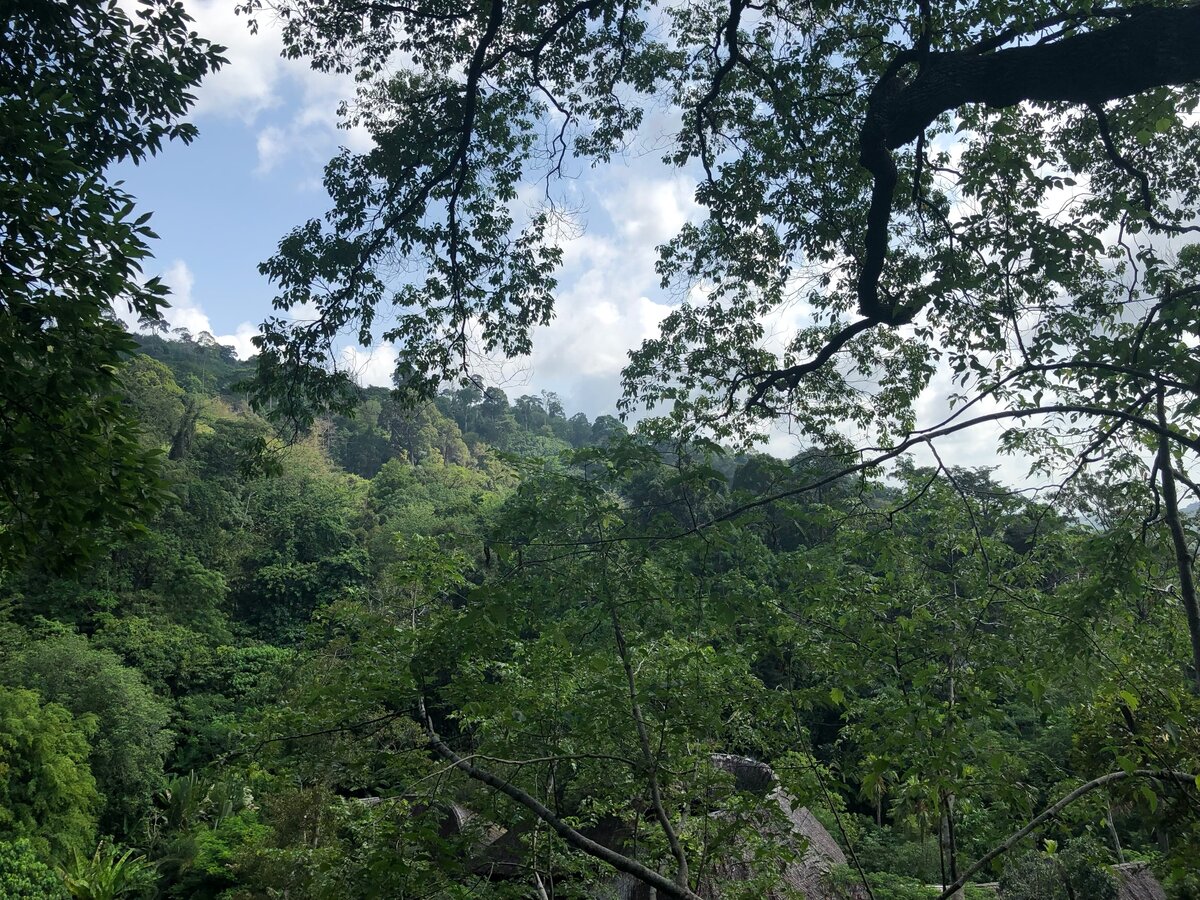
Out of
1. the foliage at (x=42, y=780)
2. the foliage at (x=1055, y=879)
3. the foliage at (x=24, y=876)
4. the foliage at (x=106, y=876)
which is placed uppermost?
the foliage at (x=1055, y=879)

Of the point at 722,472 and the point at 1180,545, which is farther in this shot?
the point at 722,472

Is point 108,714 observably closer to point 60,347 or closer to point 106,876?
point 106,876

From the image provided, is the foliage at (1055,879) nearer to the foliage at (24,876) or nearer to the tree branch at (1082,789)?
the tree branch at (1082,789)

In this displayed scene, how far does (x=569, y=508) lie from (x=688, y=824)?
2.70 metres

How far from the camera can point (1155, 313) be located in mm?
2576

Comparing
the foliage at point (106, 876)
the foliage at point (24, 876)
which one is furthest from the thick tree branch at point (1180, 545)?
the foliage at point (106, 876)

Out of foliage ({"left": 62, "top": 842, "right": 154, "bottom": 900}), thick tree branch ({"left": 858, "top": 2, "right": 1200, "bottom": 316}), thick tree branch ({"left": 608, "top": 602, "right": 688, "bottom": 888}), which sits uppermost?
thick tree branch ({"left": 858, "top": 2, "right": 1200, "bottom": 316})

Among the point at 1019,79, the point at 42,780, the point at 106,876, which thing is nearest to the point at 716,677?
the point at 1019,79

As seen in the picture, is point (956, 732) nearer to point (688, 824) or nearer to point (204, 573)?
point (688, 824)

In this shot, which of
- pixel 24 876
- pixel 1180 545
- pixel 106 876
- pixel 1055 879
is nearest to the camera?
pixel 1180 545

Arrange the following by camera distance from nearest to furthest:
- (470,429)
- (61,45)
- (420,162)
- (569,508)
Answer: (61,45) → (569,508) → (420,162) → (470,429)

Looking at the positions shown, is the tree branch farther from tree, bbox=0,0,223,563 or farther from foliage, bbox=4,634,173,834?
foliage, bbox=4,634,173,834

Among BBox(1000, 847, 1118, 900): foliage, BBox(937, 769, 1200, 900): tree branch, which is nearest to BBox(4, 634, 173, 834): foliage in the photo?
BBox(1000, 847, 1118, 900): foliage

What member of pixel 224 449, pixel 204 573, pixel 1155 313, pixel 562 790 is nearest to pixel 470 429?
pixel 224 449
